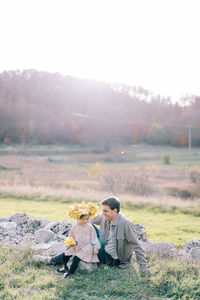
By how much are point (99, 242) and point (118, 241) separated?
0.29m

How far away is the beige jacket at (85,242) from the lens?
4703 millimetres

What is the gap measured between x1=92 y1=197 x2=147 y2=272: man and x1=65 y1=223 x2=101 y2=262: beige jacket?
28 centimetres

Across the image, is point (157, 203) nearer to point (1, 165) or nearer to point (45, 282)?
point (45, 282)

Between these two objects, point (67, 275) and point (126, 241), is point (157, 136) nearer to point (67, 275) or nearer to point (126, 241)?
point (126, 241)

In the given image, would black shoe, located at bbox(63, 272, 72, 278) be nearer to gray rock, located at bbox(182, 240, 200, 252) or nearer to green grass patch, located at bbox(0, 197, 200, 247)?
gray rock, located at bbox(182, 240, 200, 252)

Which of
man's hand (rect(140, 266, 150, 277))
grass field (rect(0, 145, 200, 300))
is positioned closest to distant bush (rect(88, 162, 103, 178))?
grass field (rect(0, 145, 200, 300))

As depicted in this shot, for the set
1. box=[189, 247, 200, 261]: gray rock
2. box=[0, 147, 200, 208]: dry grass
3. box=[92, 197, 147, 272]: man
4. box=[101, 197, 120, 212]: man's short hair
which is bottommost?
box=[0, 147, 200, 208]: dry grass

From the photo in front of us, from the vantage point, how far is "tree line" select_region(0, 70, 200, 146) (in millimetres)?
54375

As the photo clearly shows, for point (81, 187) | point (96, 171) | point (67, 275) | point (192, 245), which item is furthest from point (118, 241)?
point (96, 171)

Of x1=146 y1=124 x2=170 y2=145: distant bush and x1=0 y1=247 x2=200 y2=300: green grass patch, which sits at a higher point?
x1=146 y1=124 x2=170 y2=145: distant bush

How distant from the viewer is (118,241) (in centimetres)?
488

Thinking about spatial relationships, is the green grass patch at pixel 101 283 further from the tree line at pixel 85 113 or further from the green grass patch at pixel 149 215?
the tree line at pixel 85 113

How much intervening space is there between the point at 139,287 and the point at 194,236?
404 cm

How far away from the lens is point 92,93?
234ft
